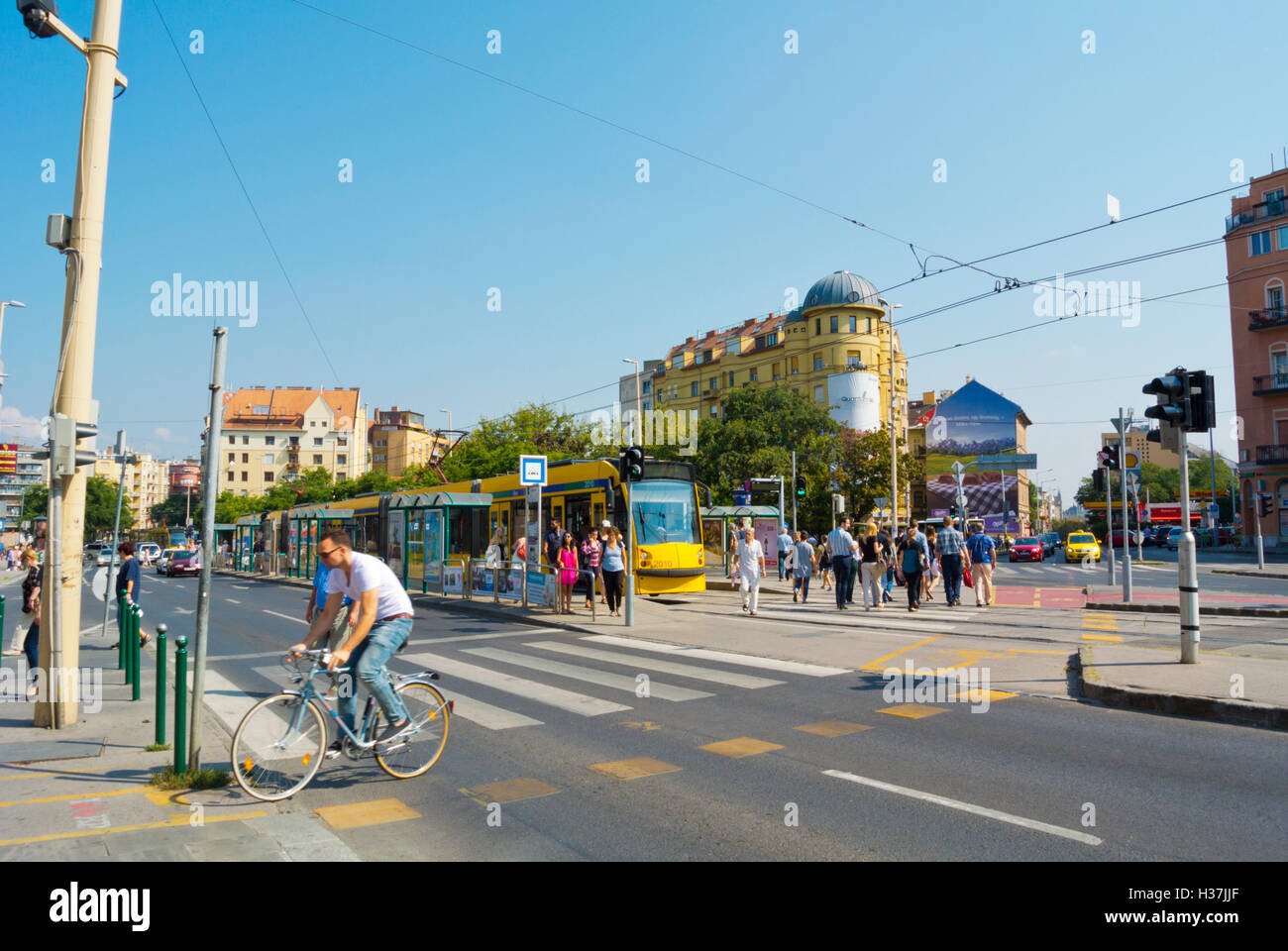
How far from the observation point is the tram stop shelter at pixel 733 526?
33656mm

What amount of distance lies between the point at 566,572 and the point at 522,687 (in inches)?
320

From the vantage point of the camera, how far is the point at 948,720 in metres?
7.71

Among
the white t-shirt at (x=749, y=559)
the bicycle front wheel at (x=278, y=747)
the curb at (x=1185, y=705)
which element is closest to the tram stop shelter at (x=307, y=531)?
the white t-shirt at (x=749, y=559)

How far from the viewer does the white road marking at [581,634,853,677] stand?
1073 cm

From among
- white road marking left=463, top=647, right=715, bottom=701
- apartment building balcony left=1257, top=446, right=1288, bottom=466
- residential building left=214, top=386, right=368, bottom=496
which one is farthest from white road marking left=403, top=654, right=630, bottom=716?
residential building left=214, top=386, right=368, bottom=496

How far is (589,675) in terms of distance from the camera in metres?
10.6

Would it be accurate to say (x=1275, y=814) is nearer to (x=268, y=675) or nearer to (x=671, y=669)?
(x=671, y=669)

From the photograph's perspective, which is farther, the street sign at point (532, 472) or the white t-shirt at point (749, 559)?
the street sign at point (532, 472)

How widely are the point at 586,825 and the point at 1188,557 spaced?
7732 millimetres

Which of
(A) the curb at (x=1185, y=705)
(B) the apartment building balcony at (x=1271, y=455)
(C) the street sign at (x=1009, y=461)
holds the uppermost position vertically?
(C) the street sign at (x=1009, y=461)

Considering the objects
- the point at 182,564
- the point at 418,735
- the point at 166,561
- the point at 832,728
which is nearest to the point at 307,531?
the point at 182,564

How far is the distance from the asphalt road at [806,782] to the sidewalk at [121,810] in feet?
1.24

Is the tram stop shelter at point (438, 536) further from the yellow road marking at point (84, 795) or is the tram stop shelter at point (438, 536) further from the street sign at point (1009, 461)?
the street sign at point (1009, 461)
